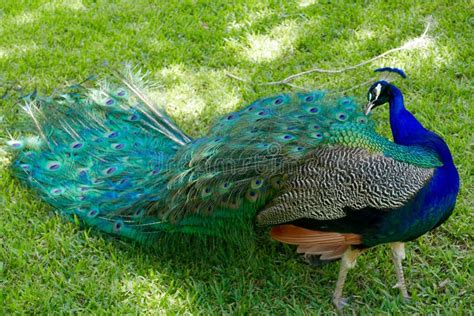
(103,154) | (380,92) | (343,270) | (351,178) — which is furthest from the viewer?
(103,154)

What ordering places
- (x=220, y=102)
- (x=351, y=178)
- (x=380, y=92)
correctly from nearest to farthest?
(x=351, y=178)
(x=380, y=92)
(x=220, y=102)

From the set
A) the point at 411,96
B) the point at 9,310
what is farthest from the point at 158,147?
the point at 411,96

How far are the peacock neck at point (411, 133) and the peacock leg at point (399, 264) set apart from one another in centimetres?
40

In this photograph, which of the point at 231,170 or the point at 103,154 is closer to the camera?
the point at 231,170

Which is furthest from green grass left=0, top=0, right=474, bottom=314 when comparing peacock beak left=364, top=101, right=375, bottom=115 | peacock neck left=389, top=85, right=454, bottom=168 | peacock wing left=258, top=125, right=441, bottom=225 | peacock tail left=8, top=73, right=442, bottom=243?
peacock beak left=364, top=101, right=375, bottom=115

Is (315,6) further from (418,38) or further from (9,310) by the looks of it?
(9,310)

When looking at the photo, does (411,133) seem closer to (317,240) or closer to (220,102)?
(317,240)

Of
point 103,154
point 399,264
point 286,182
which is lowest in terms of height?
point 399,264

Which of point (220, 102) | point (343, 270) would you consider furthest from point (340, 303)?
point (220, 102)

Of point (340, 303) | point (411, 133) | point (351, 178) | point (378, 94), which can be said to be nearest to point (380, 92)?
point (378, 94)

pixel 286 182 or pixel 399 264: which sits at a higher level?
pixel 286 182

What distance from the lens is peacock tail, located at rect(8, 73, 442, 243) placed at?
2.15m

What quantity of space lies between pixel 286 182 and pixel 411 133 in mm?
618

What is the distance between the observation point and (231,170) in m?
2.22
